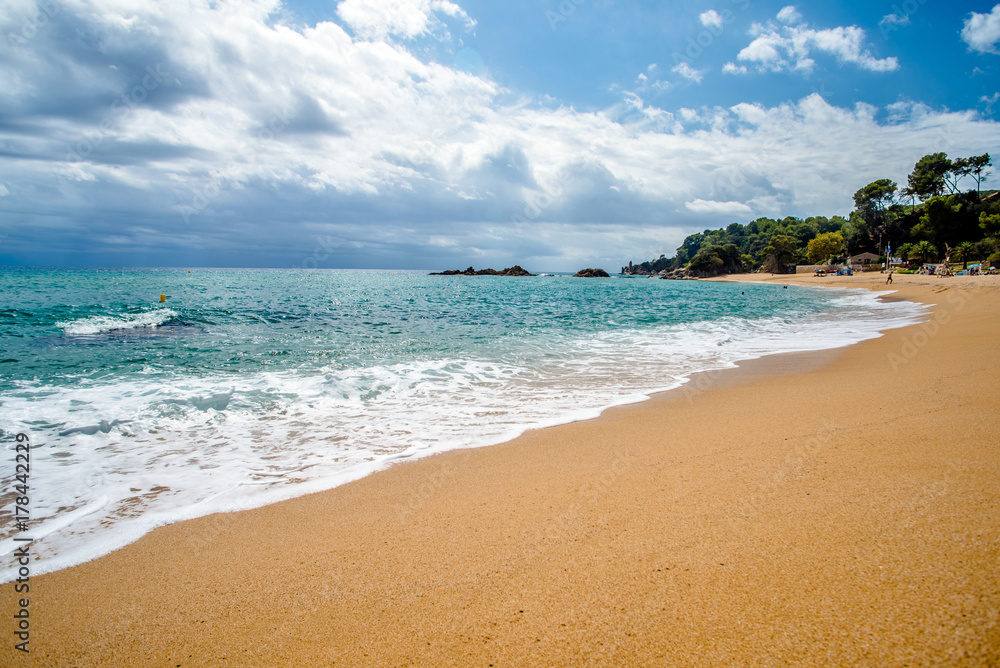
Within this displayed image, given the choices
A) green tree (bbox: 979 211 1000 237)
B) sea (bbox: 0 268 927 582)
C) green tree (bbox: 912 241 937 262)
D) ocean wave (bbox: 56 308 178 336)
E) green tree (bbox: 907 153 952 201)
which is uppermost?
green tree (bbox: 907 153 952 201)

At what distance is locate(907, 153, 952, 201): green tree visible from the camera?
71.7 meters

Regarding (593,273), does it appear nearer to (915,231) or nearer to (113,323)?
(915,231)

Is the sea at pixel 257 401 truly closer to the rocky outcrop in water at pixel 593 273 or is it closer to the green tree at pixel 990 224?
the green tree at pixel 990 224

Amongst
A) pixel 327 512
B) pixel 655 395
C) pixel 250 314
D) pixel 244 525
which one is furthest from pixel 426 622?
pixel 250 314

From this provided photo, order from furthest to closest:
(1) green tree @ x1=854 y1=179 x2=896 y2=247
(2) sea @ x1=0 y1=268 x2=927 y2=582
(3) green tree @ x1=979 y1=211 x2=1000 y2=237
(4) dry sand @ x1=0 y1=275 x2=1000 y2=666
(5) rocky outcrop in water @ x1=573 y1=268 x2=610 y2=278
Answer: (5) rocky outcrop in water @ x1=573 y1=268 x2=610 y2=278 → (1) green tree @ x1=854 y1=179 x2=896 y2=247 → (3) green tree @ x1=979 y1=211 x2=1000 y2=237 → (2) sea @ x1=0 y1=268 x2=927 y2=582 → (4) dry sand @ x1=0 y1=275 x2=1000 y2=666

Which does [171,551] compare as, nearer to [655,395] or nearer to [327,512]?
[327,512]

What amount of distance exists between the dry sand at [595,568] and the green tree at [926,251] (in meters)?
83.3

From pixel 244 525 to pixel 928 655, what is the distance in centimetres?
406

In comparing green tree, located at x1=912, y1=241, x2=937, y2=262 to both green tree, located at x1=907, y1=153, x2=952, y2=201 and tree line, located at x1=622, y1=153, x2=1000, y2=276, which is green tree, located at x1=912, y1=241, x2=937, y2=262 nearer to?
tree line, located at x1=622, y1=153, x2=1000, y2=276

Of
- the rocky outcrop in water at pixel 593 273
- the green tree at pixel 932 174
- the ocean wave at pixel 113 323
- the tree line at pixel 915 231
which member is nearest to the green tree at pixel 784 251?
the tree line at pixel 915 231

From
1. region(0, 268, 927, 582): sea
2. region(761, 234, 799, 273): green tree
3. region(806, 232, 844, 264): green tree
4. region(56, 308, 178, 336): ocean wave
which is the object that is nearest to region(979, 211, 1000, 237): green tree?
region(806, 232, 844, 264): green tree

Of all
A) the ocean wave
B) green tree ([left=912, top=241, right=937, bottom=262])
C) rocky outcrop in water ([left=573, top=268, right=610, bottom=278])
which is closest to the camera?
the ocean wave

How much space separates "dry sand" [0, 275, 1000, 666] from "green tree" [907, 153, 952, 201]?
99.8 meters

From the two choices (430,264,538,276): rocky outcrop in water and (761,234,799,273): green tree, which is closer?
(761,234,799,273): green tree
